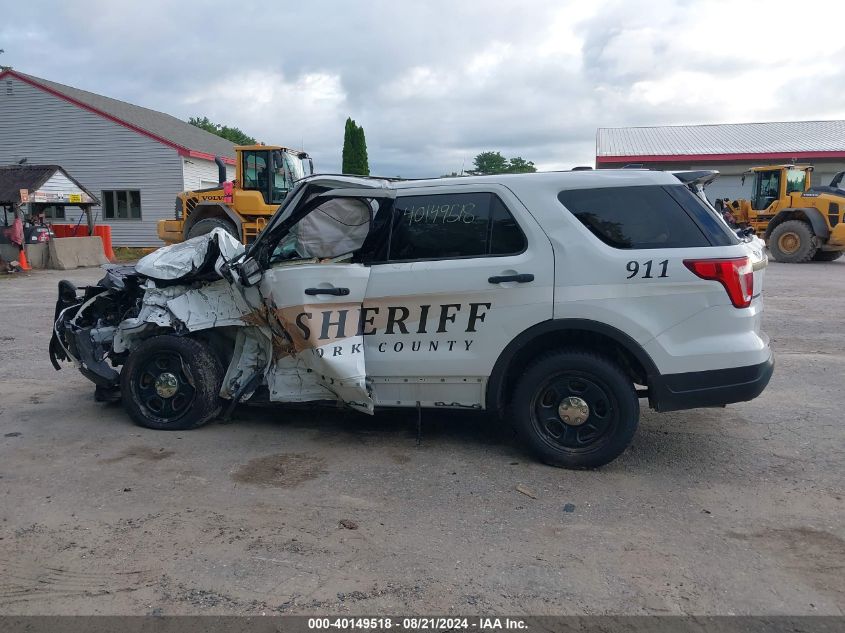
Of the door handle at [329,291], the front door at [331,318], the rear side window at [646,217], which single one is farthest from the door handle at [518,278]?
the door handle at [329,291]

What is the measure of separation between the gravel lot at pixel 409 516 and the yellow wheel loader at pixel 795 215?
46.9 ft

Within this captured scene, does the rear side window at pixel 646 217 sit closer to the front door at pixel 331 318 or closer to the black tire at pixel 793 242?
the front door at pixel 331 318

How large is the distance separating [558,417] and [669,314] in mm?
970

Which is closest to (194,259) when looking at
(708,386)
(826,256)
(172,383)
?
(172,383)

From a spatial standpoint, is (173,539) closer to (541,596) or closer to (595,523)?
(541,596)

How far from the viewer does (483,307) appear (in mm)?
4535

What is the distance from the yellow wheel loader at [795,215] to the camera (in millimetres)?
18406

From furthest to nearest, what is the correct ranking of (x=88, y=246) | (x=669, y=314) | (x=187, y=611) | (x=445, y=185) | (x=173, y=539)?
(x=88, y=246) < (x=445, y=185) < (x=669, y=314) < (x=173, y=539) < (x=187, y=611)

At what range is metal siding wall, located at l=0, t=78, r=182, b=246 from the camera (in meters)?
25.8

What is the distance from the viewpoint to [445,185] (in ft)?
15.5

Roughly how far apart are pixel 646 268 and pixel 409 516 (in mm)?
2103

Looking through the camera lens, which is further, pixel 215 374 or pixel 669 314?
pixel 215 374

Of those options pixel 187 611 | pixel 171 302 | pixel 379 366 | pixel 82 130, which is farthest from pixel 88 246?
pixel 187 611

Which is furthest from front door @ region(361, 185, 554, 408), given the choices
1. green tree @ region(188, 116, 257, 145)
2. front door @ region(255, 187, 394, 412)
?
green tree @ region(188, 116, 257, 145)
